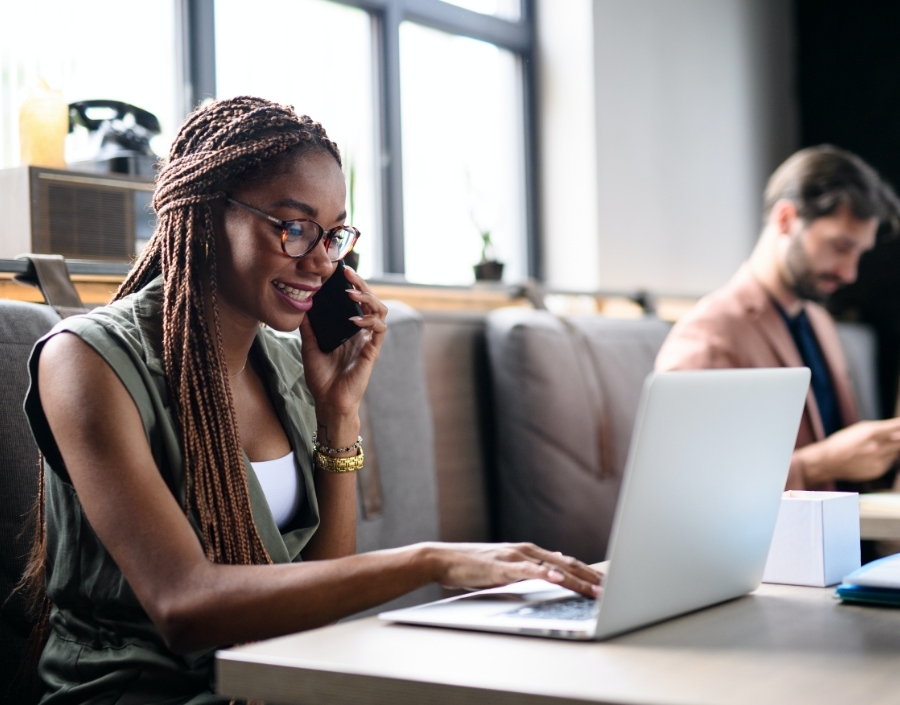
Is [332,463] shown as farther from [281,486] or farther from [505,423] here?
[505,423]

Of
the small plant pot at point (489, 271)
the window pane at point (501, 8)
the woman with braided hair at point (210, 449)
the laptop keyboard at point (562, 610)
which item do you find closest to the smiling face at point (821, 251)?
the small plant pot at point (489, 271)

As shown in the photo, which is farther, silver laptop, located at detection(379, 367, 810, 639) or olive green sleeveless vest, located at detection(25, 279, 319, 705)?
olive green sleeveless vest, located at detection(25, 279, 319, 705)

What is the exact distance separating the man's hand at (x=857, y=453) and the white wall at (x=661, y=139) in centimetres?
152

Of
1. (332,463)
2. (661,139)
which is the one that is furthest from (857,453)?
(661,139)

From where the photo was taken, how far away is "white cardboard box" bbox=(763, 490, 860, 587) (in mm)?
1043

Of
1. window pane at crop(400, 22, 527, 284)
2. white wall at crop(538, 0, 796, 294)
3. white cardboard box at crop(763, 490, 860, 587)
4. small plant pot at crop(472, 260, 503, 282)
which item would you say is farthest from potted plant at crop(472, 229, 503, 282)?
white cardboard box at crop(763, 490, 860, 587)

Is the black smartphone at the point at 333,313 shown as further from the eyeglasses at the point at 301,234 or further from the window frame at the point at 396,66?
the window frame at the point at 396,66

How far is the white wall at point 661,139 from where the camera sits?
3.48 m

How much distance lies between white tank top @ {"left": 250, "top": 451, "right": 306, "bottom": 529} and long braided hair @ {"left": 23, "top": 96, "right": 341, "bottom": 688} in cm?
11

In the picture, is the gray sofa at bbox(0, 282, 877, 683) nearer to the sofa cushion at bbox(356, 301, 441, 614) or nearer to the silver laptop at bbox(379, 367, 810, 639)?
the sofa cushion at bbox(356, 301, 441, 614)

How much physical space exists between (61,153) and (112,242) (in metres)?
0.18

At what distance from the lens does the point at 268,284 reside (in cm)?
126

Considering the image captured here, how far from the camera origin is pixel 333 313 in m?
1.46

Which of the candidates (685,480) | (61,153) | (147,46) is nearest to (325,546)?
(685,480)
